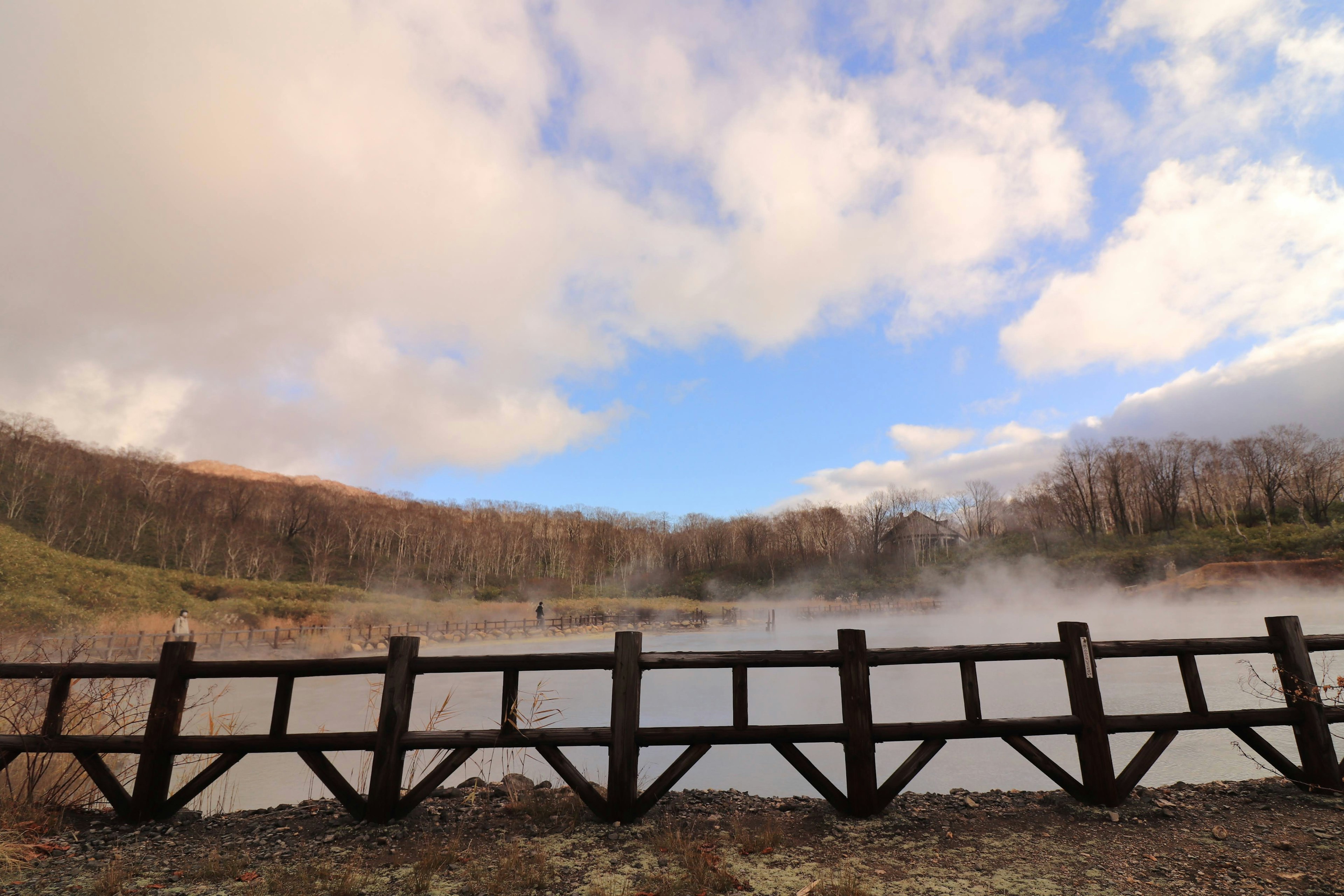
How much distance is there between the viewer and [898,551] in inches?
2869

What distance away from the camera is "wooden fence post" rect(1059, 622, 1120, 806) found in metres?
4.80

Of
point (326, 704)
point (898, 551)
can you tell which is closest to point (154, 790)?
point (326, 704)

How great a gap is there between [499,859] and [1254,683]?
18.2 m

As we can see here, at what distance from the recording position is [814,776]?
4691 millimetres

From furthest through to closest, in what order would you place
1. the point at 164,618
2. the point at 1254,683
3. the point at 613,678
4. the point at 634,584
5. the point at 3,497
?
the point at 634,584 < the point at 3,497 < the point at 164,618 < the point at 1254,683 < the point at 613,678

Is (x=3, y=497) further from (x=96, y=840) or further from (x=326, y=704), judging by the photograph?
(x=96, y=840)

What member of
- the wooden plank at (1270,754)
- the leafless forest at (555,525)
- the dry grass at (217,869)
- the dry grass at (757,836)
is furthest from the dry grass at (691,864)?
the leafless forest at (555,525)

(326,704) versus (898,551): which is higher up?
(898,551)

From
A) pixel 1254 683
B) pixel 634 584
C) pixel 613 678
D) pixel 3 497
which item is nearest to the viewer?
pixel 613 678

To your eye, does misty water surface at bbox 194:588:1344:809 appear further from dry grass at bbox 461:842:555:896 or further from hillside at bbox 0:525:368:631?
hillside at bbox 0:525:368:631

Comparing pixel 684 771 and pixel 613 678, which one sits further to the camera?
pixel 613 678

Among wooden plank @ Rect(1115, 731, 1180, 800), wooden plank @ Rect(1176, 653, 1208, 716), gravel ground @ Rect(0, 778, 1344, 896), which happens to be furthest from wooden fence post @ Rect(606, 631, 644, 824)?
wooden plank @ Rect(1176, 653, 1208, 716)

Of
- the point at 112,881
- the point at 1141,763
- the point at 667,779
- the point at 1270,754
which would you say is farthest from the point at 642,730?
the point at 1270,754

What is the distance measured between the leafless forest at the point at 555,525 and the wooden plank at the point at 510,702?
46.5m
